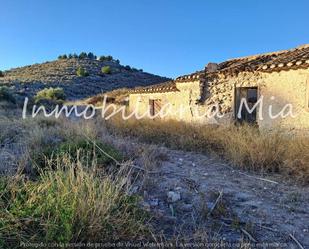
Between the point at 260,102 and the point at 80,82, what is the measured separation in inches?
1050

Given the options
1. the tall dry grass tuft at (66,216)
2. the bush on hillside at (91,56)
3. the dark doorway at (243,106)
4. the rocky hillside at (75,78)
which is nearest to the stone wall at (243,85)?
the dark doorway at (243,106)

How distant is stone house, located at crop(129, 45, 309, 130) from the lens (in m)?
8.23

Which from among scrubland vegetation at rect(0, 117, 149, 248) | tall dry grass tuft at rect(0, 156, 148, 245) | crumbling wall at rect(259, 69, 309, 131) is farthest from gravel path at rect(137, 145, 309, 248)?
crumbling wall at rect(259, 69, 309, 131)

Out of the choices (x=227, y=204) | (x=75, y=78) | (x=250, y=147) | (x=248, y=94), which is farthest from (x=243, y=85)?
(x=75, y=78)

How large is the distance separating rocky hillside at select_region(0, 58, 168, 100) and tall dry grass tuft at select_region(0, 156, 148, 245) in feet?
74.1

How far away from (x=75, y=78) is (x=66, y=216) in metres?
33.1

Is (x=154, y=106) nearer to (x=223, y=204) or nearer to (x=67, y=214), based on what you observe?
(x=223, y=204)

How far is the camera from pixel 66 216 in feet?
8.79

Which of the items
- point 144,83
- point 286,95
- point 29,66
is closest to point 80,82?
point 144,83

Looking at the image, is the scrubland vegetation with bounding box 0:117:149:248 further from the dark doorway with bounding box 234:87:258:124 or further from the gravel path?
the dark doorway with bounding box 234:87:258:124

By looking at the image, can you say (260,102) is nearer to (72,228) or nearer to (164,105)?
(164,105)

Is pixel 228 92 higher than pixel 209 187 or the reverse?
higher

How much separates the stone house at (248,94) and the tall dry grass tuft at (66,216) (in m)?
6.50

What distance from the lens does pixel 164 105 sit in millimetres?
14180
